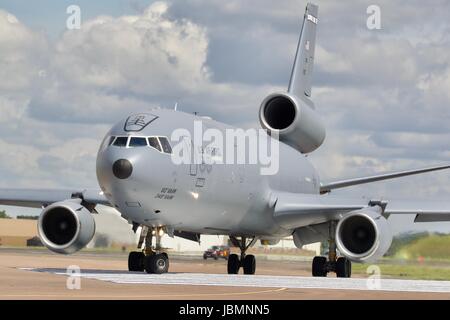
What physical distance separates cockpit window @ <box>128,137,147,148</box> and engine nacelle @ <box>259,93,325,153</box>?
43.9 ft

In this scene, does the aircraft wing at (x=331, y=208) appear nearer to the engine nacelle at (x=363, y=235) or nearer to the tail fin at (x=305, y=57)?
the engine nacelle at (x=363, y=235)

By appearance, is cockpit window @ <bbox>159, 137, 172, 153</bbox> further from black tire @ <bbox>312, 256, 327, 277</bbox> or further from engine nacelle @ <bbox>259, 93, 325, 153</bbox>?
engine nacelle @ <bbox>259, 93, 325, 153</bbox>

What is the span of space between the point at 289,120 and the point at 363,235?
9.67 m

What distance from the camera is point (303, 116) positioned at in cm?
4141

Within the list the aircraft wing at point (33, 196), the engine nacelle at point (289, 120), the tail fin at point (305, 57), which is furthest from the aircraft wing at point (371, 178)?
the aircraft wing at point (33, 196)

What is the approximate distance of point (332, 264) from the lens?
121 ft

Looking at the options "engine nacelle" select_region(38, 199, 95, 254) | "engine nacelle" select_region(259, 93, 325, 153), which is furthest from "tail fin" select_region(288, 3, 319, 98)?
"engine nacelle" select_region(38, 199, 95, 254)

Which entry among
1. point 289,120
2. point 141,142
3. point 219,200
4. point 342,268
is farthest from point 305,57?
point 141,142

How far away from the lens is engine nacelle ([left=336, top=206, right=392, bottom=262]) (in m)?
32.0

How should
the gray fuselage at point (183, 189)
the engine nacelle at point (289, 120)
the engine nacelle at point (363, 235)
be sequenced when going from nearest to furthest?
the gray fuselage at point (183, 189) < the engine nacelle at point (363, 235) < the engine nacelle at point (289, 120)

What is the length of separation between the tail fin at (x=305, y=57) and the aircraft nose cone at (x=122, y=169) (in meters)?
19.2

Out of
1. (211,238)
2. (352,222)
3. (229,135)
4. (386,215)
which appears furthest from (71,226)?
(211,238)

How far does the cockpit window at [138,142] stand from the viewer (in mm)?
28109

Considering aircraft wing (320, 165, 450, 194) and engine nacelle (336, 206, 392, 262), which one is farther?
aircraft wing (320, 165, 450, 194)
